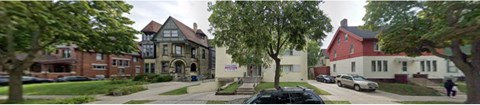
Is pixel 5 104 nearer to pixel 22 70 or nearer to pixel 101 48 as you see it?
pixel 22 70

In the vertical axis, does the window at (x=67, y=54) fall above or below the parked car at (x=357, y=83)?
above

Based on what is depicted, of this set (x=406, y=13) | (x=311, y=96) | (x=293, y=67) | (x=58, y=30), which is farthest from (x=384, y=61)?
(x=58, y=30)

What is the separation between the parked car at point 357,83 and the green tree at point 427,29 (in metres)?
5.64

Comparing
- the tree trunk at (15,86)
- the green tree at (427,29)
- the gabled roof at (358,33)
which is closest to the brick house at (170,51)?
the gabled roof at (358,33)

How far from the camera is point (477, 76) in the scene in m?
12.6

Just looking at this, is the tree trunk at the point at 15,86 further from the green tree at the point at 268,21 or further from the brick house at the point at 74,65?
the brick house at the point at 74,65

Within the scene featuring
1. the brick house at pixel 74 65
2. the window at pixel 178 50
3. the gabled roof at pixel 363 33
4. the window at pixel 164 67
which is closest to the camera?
the gabled roof at pixel 363 33

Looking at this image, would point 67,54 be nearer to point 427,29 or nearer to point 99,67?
point 99,67

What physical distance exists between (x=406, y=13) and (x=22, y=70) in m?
18.9

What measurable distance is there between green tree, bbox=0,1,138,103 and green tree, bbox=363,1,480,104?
40.3ft

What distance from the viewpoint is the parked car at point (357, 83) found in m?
19.8

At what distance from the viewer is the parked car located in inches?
778

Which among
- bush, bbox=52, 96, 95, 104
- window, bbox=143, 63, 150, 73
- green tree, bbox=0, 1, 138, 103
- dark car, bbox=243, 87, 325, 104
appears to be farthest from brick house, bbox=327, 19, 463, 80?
window, bbox=143, 63, 150, 73

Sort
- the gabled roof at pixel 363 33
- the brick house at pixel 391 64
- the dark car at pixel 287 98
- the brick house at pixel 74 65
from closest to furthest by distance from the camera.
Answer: the dark car at pixel 287 98, the gabled roof at pixel 363 33, the brick house at pixel 391 64, the brick house at pixel 74 65
